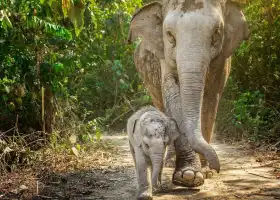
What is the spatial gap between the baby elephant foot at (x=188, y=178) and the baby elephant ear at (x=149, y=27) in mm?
1407

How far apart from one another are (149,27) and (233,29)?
2.99ft

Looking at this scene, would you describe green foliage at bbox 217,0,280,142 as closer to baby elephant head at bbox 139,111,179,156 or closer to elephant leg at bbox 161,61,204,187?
elephant leg at bbox 161,61,204,187

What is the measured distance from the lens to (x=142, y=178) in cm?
429

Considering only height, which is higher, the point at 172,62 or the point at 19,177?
the point at 172,62

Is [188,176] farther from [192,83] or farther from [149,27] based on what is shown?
[149,27]

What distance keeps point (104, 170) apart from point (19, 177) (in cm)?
129

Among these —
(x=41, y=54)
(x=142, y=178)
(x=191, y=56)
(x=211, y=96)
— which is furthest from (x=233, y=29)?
(x=41, y=54)

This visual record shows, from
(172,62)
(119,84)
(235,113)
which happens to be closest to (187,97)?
(172,62)

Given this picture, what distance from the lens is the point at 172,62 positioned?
5.35 m

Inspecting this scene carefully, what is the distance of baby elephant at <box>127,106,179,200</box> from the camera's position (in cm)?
421

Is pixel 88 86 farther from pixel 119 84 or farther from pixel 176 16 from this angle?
pixel 176 16

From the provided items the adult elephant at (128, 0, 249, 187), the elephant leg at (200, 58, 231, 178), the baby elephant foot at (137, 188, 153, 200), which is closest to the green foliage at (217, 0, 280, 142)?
the elephant leg at (200, 58, 231, 178)

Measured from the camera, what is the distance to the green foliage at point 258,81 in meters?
8.28

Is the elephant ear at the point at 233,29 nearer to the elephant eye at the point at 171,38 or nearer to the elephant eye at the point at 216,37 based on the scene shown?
the elephant eye at the point at 216,37
